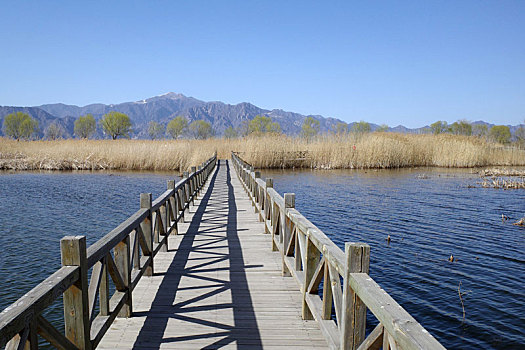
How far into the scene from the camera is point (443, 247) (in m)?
10.0

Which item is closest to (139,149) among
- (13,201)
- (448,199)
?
(13,201)

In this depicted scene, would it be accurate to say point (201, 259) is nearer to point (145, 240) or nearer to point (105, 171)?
point (145, 240)

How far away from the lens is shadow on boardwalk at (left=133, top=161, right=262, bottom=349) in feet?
12.6

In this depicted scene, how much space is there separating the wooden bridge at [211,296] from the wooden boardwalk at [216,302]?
12 millimetres

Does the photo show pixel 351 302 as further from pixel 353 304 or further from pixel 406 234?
pixel 406 234

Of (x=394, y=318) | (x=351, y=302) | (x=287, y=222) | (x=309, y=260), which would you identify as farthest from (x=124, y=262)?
(x=394, y=318)

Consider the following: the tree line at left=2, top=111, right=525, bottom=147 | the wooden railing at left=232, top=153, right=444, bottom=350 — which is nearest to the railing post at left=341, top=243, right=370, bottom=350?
the wooden railing at left=232, top=153, right=444, bottom=350

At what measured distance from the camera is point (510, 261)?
29.2ft

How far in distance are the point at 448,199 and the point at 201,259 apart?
1406 cm

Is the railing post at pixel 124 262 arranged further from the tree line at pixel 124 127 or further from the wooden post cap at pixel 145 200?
the tree line at pixel 124 127

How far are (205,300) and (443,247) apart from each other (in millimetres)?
7451

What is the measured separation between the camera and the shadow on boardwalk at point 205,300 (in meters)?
3.85

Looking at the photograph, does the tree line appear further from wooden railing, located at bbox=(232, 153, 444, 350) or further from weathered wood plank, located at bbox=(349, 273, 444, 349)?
weathered wood plank, located at bbox=(349, 273, 444, 349)

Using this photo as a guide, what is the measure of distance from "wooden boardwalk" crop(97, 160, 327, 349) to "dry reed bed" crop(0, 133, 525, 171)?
75.6 ft
